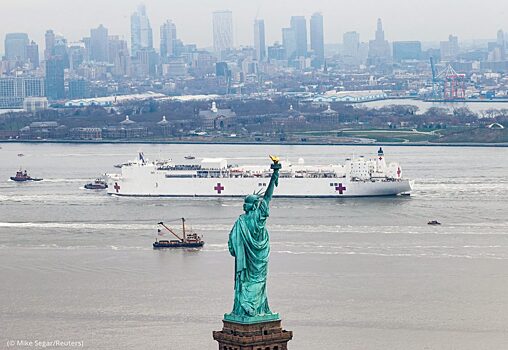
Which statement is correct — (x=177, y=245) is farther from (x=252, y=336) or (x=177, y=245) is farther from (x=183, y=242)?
(x=252, y=336)

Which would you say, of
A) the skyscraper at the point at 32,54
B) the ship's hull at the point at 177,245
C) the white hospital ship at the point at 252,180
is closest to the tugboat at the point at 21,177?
the white hospital ship at the point at 252,180

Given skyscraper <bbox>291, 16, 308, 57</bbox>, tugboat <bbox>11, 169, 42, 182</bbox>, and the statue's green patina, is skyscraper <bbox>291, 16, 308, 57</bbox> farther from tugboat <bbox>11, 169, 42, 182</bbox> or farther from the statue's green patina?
the statue's green patina

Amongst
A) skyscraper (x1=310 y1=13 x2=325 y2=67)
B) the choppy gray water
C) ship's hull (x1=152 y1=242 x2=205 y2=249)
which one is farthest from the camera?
skyscraper (x1=310 y1=13 x2=325 y2=67)

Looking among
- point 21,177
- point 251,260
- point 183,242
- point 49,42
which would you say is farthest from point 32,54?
point 251,260

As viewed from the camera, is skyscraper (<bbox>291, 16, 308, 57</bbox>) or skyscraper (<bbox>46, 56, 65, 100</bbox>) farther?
skyscraper (<bbox>291, 16, 308, 57</bbox>)

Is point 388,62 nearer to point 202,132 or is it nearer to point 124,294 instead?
point 202,132

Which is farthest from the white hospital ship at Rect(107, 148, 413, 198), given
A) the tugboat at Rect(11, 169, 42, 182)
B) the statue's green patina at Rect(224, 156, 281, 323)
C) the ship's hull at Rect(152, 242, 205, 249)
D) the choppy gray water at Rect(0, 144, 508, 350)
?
the statue's green patina at Rect(224, 156, 281, 323)
